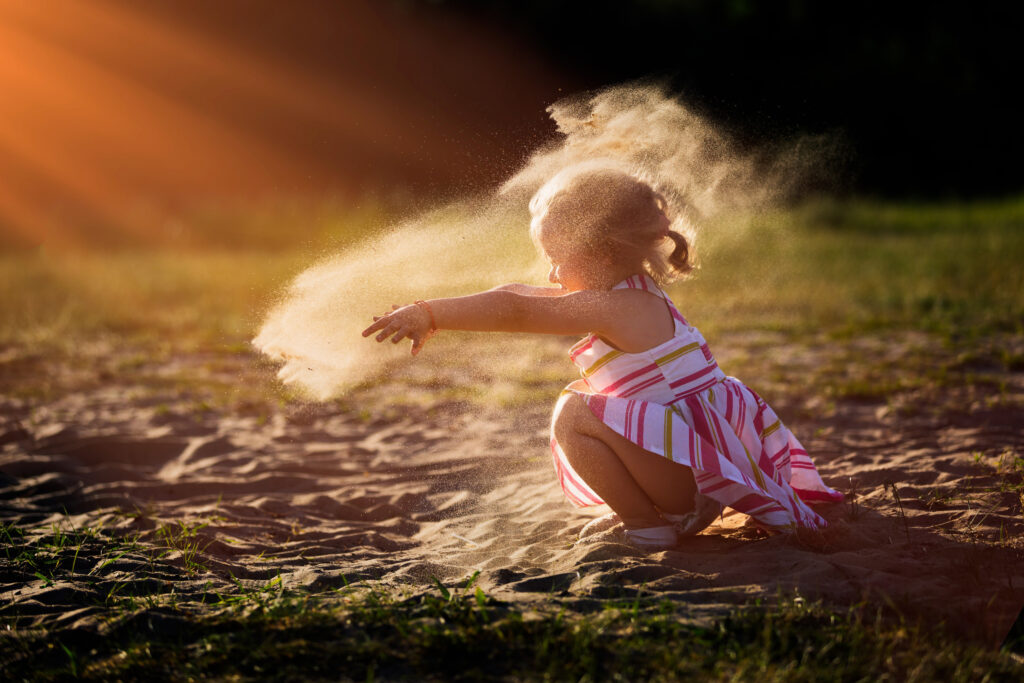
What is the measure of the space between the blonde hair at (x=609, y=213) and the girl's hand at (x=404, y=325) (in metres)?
0.60

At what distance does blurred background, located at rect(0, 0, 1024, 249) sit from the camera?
16.0 meters

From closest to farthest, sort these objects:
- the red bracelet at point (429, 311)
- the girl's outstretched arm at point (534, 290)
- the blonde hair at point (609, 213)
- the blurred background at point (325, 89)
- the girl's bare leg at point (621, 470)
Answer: the red bracelet at point (429, 311) < the girl's bare leg at point (621, 470) < the blonde hair at point (609, 213) < the girl's outstretched arm at point (534, 290) < the blurred background at point (325, 89)

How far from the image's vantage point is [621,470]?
121 inches

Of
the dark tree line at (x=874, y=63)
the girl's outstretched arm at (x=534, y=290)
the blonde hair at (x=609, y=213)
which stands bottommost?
the girl's outstretched arm at (x=534, y=290)

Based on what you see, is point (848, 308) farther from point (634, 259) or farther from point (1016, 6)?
point (1016, 6)

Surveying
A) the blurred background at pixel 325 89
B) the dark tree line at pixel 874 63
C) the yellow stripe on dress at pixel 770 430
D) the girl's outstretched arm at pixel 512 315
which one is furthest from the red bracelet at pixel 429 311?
the dark tree line at pixel 874 63

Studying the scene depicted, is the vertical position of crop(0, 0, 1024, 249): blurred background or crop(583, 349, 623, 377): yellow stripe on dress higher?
crop(0, 0, 1024, 249): blurred background

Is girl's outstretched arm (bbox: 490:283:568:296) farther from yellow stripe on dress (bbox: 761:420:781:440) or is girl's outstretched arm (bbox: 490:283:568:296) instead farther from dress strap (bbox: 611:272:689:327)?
yellow stripe on dress (bbox: 761:420:781:440)

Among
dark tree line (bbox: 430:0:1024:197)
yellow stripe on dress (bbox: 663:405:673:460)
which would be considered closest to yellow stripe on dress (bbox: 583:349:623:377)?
yellow stripe on dress (bbox: 663:405:673:460)

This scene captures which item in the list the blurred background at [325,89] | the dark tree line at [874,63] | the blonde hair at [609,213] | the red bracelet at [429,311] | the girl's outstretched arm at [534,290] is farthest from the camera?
the dark tree line at [874,63]

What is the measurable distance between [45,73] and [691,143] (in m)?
16.2

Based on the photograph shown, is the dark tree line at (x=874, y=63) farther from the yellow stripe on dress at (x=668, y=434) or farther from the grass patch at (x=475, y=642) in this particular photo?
the grass patch at (x=475, y=642)

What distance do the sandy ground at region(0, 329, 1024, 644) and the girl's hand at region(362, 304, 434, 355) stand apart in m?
0.75

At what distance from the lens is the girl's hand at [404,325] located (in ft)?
9.26
